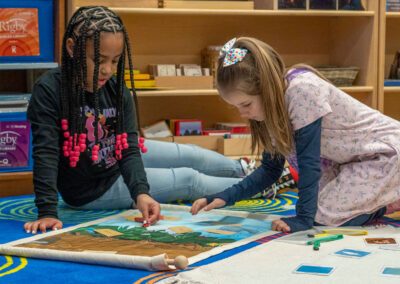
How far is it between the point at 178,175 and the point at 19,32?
0.80 meters

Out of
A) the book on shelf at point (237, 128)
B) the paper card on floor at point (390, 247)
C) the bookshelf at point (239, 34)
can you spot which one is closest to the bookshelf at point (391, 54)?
the bookshelf at point (239, 34)

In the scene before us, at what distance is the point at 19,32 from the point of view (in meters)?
2.04

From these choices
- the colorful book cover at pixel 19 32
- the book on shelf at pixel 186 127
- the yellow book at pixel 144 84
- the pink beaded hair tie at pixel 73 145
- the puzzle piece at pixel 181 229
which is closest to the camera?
the puzzle piece at pixel 181 229

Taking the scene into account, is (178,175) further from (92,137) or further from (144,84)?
(144,84)

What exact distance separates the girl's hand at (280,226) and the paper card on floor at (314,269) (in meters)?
0.26

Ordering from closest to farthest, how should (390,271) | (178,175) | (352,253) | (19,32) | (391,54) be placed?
Answer: (390,271), (352,253), (178,175), (19,32), (391,54)

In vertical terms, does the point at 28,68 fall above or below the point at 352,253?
above

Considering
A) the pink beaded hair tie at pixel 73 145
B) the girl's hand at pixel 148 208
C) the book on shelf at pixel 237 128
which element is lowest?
the girl's hand at pixel 148 208

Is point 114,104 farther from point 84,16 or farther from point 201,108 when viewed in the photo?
point 201,108

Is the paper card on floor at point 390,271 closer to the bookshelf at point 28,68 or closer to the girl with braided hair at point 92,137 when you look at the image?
the girl with braided hair at point 92,137

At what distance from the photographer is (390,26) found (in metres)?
2.90

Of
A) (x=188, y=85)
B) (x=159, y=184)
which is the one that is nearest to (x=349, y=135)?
(x=159, y=184)

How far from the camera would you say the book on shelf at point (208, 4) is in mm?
2352

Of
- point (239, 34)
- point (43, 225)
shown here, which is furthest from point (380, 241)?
point (239, 34)
